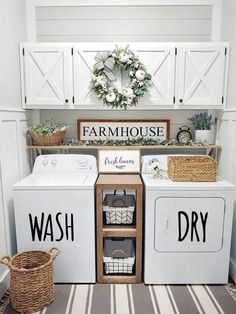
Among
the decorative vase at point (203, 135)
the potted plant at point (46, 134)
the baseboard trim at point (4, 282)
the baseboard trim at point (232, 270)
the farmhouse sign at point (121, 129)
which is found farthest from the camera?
the farmhouse sign at point (121, 129)

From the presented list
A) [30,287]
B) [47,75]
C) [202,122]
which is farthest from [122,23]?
[30,287]

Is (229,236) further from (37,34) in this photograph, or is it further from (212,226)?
(37,34)

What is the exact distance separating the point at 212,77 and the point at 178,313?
1927 millimetres

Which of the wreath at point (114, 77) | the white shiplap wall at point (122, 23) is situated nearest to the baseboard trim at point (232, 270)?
the wreath at point (114, 77)

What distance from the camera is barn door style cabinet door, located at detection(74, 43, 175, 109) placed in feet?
7.91

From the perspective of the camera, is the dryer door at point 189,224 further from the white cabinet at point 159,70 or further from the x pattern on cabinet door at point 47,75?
the x pattern on cabinet door at point 47,75

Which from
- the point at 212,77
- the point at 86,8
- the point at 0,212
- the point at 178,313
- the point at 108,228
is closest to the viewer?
the point at 178,313

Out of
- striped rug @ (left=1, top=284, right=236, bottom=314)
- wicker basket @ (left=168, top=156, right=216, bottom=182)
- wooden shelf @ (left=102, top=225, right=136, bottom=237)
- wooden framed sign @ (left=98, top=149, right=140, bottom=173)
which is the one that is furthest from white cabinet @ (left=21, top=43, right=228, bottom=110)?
striped rug @ (left=1, top=284, right=236, bottom=314)

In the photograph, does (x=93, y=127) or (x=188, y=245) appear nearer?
(x=188, y=245)

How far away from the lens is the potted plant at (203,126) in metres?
2.66

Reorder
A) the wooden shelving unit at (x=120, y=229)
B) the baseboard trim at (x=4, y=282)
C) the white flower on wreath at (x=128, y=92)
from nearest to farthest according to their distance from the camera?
the baseboard trim at (x=4, y=282), the wooden shelving unit at (x=120, y=229), the white flower on wreath at (x=128, y=92)

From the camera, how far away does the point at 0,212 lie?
2082mm

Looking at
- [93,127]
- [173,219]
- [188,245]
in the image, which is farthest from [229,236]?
[93,127]

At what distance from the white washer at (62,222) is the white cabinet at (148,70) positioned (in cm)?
80
